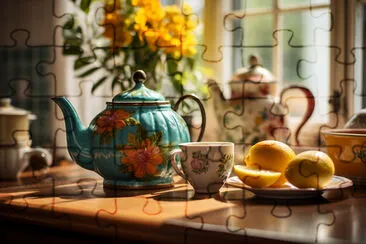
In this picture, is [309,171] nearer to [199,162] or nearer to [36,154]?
[199,162]

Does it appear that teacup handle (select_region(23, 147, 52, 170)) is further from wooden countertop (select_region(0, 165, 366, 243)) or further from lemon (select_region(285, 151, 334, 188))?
lemon (select_region(285, 151, 334, 188))

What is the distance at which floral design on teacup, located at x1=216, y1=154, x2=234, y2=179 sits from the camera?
112 cm

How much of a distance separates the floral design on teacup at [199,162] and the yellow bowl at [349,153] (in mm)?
262

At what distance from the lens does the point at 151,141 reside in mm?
1166

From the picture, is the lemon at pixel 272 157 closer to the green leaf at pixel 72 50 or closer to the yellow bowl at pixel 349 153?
the yellow bowl at pixel 349 153

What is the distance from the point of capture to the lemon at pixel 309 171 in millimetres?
1062

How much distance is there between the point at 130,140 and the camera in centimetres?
116

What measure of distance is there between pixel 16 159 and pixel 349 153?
761 millimetres

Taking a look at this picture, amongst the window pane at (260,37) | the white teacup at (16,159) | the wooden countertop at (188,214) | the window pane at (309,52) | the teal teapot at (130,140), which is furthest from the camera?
the window pane at (260,37)

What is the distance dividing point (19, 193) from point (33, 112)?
0.75 m

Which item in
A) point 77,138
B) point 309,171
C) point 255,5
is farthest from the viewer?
point 255,5

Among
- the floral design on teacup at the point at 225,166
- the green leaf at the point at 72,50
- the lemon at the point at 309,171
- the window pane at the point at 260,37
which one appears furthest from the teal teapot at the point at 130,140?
the window pane at the point at 260,37

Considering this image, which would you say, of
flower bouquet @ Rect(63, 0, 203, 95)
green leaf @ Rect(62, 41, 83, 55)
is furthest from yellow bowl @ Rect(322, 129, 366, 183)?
green leaf @ Rect(62, 41, 83, 55)

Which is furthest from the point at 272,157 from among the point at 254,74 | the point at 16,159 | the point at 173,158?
the point at 16,159
